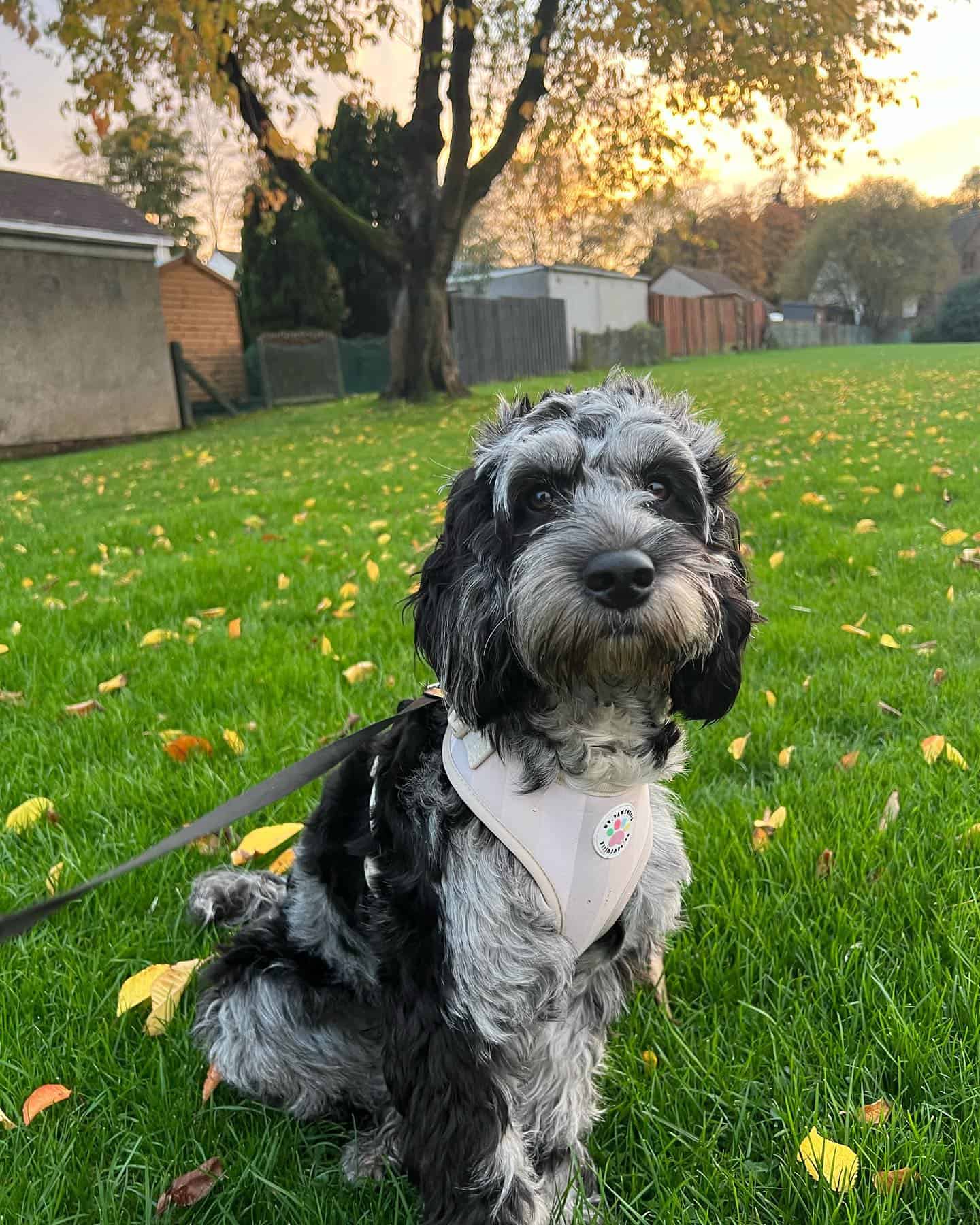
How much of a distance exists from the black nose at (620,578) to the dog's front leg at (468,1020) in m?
0.65

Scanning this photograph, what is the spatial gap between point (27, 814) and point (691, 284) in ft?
235

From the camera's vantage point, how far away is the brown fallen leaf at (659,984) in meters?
2.37

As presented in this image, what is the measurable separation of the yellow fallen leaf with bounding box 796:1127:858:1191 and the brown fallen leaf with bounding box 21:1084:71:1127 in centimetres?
185

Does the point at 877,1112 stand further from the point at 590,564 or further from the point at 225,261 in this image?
the point at 225,261

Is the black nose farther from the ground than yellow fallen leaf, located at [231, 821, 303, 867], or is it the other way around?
the black nose

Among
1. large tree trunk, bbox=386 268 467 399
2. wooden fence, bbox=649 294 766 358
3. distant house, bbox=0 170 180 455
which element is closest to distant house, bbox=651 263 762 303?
wooden fence, bbox=649 294 766 358

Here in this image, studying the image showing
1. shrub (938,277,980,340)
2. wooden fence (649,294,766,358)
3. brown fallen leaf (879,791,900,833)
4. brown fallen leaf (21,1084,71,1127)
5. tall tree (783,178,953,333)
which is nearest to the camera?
brown fallen leaf (21,1084,71,1127)

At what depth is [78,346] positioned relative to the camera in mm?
19328

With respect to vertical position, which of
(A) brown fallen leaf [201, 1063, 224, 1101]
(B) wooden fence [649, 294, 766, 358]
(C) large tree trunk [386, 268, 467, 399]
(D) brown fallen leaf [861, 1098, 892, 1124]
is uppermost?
(B) wooden fence [649, 294, 766, 358]

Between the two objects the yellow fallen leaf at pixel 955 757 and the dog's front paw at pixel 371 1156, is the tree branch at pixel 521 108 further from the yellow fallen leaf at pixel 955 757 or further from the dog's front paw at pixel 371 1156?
the dog's front paw at pixel 371 1156

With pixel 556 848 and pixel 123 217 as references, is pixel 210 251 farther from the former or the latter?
pixel 556 848

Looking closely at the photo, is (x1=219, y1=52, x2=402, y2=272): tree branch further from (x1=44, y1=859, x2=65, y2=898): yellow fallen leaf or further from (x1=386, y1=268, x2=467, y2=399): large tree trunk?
(x1=44, y1=859, x2=65, y2=898): yellow fallen leaf

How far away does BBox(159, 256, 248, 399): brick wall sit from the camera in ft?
83.1

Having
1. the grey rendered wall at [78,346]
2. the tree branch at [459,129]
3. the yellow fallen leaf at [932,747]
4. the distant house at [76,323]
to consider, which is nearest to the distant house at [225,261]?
the distant house at [76,323]
